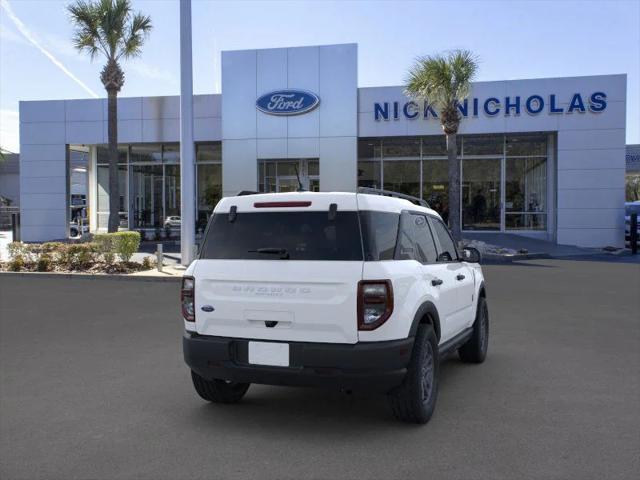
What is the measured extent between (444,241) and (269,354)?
2442 millimetres

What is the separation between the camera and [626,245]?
2589 cm

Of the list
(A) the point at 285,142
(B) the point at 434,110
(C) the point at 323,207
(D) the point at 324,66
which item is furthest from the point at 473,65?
(C) the point at 323,207

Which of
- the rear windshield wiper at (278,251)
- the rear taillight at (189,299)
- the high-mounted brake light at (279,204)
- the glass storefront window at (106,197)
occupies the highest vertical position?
the glass storefront window at (106,197)

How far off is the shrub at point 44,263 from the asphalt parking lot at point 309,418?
8.19m

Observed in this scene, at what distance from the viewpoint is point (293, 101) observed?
25672 mm

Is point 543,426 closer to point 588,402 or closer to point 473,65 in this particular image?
point 588,402

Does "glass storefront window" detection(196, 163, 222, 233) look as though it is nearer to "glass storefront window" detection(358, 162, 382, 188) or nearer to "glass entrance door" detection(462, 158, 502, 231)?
"glass storefront window" detection(358, 162, 382, 188)

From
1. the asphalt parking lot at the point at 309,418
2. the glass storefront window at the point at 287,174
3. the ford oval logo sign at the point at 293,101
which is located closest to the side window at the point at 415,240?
the asphalt parking lot at the point at 309,418

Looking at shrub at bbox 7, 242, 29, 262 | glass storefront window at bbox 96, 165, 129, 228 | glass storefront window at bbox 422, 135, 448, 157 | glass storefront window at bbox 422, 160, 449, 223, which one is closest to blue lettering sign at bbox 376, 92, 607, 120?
glass storefront window at bbox 422, 135, 448, 157

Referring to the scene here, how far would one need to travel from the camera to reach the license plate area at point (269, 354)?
4383 millimetres

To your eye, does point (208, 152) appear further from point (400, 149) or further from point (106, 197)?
point (400, 149)

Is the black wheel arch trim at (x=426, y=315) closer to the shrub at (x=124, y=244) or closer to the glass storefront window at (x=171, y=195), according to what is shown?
the shrub at (x=124, y=244)

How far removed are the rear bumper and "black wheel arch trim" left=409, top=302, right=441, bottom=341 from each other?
0.10 m

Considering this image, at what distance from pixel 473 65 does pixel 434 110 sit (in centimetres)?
386
